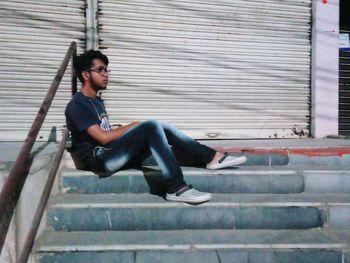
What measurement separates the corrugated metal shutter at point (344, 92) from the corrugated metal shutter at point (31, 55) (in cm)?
483

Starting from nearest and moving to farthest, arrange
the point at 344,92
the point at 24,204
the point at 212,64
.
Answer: the point at 24,204 → the point at 212,64 → the point at 344,92

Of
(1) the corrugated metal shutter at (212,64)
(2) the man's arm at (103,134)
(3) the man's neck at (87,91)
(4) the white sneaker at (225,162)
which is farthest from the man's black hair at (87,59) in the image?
(1) the corrugated metal shutter at (212,64)

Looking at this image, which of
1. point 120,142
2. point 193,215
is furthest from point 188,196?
point 120,142

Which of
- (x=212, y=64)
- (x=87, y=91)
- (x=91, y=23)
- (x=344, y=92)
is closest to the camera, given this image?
(x=87, y=91)

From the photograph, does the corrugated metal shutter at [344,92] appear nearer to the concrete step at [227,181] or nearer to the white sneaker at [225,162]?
the concrete step at [227,181]

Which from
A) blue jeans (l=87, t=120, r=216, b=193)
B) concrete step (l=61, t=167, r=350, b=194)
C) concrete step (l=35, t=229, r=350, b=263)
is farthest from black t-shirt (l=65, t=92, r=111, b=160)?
concrete step (l=35, t=229, r=350, b=263)

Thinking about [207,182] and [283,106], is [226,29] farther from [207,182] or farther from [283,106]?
[207,182]

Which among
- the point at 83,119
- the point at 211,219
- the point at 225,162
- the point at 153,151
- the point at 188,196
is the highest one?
the point at 83,119

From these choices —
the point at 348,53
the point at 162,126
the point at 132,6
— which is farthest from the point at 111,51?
the point at 348,53

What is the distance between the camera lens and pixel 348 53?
6.71m

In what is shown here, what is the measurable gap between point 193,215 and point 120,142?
3.03 feet

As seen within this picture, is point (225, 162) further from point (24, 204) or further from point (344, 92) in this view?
point (344, 92)

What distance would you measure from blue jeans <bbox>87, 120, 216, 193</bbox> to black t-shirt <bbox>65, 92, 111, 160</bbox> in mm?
117

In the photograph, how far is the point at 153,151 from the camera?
3.12 m
